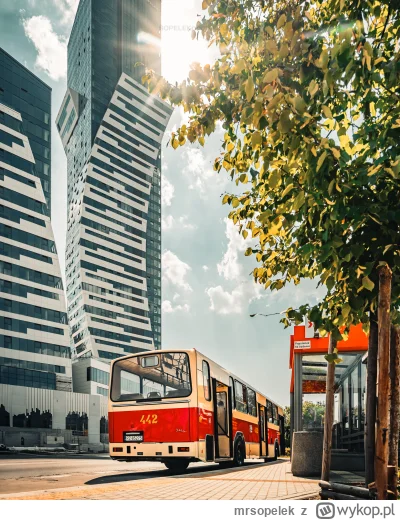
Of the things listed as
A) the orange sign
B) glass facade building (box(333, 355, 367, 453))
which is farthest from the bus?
glass facade building (box(333, 355, 367, 453))

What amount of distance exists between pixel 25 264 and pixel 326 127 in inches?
3001

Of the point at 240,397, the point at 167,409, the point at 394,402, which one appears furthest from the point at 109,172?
the point at 394,402

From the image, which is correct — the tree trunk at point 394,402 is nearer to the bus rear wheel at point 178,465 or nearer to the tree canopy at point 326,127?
the tree canopy at point 326,127

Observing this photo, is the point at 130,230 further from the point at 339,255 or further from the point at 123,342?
the point at 339,255

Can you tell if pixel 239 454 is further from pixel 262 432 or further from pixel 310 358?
pixel 262 432

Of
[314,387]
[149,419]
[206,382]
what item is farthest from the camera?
[314,387]

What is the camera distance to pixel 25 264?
7800 cm

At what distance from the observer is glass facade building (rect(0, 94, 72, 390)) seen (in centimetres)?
7350

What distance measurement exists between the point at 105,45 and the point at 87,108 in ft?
52.1

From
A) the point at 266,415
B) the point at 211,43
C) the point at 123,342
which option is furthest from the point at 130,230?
the point at 211,43

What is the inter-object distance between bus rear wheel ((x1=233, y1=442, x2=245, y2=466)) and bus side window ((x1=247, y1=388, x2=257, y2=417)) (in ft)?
7.04

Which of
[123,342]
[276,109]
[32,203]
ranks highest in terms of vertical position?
[32,203]

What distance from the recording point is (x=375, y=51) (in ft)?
16.2

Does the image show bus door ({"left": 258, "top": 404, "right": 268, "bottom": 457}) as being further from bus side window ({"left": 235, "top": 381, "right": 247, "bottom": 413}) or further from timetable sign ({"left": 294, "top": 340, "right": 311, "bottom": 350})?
timetable sign ({"left": 294, "top": 340, "right": 311, "bottom": 350})
